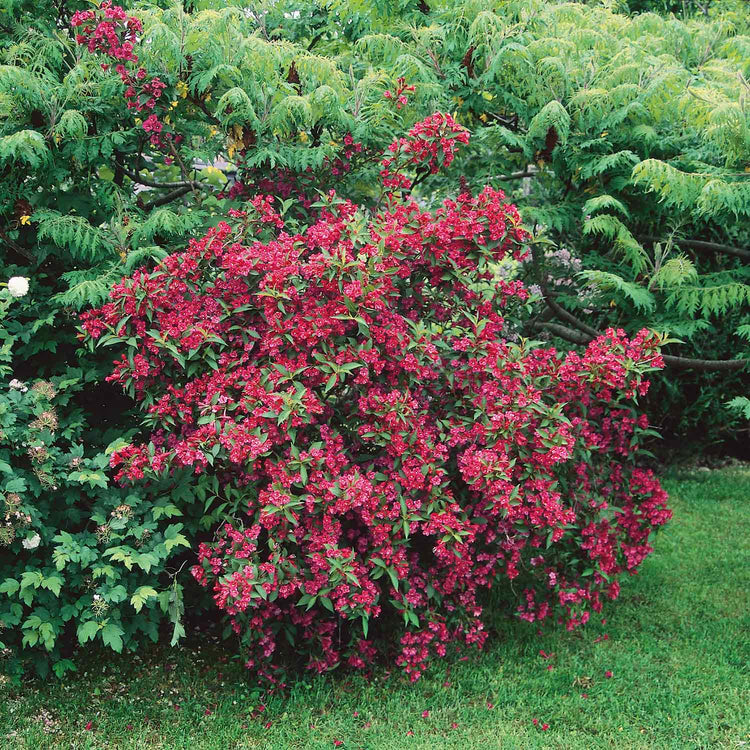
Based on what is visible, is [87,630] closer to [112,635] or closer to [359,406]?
[112,635]

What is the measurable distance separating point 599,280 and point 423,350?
1360 mm

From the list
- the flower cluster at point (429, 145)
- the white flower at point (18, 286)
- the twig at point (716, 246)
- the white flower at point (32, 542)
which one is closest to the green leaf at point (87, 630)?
the white flower at point (32, 542)

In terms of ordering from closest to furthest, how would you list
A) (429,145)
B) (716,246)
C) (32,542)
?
(32,542) → (429,145) → (716,246)

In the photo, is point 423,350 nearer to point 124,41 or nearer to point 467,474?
point 467,474

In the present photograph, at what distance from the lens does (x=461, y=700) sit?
4.12 m

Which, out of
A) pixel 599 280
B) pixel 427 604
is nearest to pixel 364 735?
pixel 427 604

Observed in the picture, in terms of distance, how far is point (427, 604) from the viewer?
4246mm

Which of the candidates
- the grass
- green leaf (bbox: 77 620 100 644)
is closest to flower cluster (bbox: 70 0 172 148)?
green leaf (bbox: 77 620 100 644)

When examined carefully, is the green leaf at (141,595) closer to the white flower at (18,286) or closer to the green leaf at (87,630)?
the green leaf at (87,630)

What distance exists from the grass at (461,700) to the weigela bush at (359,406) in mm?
231

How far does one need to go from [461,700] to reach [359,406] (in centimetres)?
160

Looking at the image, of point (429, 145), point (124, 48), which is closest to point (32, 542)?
point (124, 48)

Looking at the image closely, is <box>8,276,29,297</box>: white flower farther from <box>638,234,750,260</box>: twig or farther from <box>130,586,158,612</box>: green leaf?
<box>638,234,750,260</box>: twig

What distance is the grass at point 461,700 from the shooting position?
377 cm
